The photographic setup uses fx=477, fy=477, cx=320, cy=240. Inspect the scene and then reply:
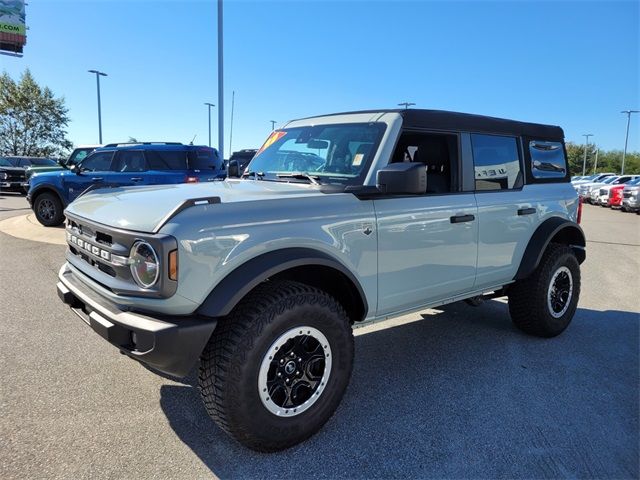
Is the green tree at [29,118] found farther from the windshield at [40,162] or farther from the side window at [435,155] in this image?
the side window at [435,155]

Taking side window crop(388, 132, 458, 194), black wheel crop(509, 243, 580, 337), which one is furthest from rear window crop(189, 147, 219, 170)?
black wheel crop(509, 243, 580, 337)

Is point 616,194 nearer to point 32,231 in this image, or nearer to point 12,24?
point 32,231

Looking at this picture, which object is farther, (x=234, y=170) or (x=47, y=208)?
(x=47, y=208)

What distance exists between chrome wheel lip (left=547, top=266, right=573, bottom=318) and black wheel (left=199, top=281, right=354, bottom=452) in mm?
2582

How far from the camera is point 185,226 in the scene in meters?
2.38

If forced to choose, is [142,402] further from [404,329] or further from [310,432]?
[404,329]

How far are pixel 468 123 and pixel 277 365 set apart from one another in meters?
2.57

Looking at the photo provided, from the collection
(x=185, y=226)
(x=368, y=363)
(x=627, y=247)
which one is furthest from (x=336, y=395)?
(x=627, y=247)

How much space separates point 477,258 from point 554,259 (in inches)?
46.2

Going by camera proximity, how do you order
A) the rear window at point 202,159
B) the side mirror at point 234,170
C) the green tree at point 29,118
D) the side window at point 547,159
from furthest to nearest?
the green tree at point 29,118 < the rear window at point 202,159 < the side window at point 547,159 < the side mirror at point 234,170

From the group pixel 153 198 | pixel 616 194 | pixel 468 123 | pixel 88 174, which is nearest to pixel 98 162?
pixel 88 174

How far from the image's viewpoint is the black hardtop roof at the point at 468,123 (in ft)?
11.7

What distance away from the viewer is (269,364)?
264 centimetres

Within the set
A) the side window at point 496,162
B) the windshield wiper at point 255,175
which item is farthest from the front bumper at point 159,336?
the side window at point 496,162
